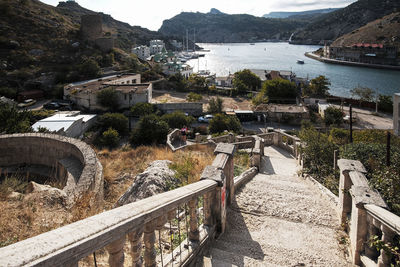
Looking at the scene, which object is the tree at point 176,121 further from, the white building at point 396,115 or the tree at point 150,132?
the white building at point 396,115

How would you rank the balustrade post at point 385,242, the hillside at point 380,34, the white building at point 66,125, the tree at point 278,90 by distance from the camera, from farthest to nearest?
the hillside at point 380,34
the tree at point 278,90
the white building at point 66,125
the balustrade post at point 385,242

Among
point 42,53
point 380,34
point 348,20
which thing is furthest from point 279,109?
point 348,20

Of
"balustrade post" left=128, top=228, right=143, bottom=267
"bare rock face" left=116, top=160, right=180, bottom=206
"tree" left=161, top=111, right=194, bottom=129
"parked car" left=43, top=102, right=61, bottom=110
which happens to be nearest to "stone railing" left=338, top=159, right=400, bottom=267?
"balustrade post" left=128, top=228, right=143, bottom=267

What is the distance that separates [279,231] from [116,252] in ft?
10.0

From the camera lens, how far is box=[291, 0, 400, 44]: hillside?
419 ft

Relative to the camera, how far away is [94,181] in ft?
25.2

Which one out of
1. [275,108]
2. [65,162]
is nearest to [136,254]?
[65,162]

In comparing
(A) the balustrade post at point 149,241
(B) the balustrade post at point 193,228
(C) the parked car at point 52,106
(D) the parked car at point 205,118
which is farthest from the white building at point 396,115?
(C) the parked car at point 52,106

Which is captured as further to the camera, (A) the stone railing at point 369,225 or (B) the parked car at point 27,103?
(B) the parked car at point 27,103

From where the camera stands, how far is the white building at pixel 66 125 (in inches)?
792

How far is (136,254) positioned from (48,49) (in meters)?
51.2

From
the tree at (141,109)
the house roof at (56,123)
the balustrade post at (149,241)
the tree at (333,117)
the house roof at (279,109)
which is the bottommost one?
the tree at (333,117)

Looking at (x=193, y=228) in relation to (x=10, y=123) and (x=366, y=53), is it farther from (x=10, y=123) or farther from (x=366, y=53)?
(x=366, y=53)

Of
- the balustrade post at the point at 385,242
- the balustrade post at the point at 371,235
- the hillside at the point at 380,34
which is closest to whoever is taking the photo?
the balustrade post at the point at 385,242
